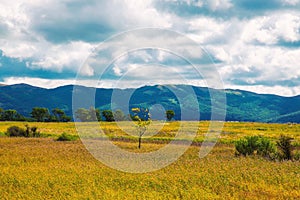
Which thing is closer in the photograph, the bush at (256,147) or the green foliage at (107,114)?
the bush at (256,147)

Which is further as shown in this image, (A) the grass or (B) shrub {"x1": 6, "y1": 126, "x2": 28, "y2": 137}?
(B) shrub {"x1": 6, "y1": 126, "x2": 28, "y2": 137}

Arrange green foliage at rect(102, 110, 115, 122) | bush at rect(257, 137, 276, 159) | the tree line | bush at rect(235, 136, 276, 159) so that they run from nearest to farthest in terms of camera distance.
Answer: bush at rect(257, 137, 276, 159), bush at rect(235, 136, 276, 159), the tree line, green foliage at rect(102, 110, 115, 122)

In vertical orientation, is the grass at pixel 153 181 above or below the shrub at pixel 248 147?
below

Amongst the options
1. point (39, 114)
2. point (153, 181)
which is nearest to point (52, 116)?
point (39, 114)

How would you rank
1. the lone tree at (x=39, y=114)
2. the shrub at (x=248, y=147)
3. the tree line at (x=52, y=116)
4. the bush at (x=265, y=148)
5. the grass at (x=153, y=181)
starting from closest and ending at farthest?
the grass at (x=153, y=181), the bush at (x=265, y=148), the shrub at (x=248, y=147), the tree line at (x=52, y=116), the lone tree at (x=39, y=114)

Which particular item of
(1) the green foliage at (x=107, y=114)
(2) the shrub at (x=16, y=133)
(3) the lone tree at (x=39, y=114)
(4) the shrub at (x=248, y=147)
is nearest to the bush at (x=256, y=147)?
(4) the shrub at (x=248, y=147)

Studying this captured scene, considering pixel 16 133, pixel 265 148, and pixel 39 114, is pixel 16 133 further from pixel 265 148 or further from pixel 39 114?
pixel 39 114

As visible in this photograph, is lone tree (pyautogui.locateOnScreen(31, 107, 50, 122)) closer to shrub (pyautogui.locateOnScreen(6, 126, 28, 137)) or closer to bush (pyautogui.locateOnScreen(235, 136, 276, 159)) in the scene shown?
shrub (pyautogui.locateOnScreen(6, 126, 28, 137))

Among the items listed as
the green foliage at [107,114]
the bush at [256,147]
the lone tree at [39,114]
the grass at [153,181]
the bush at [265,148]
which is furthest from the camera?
the lone tree at [39,114]

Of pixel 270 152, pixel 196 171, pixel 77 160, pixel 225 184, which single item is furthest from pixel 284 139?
pixel 77 160

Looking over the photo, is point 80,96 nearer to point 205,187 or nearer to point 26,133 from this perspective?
point 205,187

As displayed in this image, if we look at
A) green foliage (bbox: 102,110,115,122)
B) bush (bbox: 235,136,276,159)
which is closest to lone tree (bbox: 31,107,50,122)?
green foliage (bbox: 102,110,115,122)

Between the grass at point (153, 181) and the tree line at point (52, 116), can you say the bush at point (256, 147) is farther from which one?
the tree line at point (52, 116)

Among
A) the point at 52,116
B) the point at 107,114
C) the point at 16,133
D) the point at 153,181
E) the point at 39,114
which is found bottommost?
the point at 16,133
